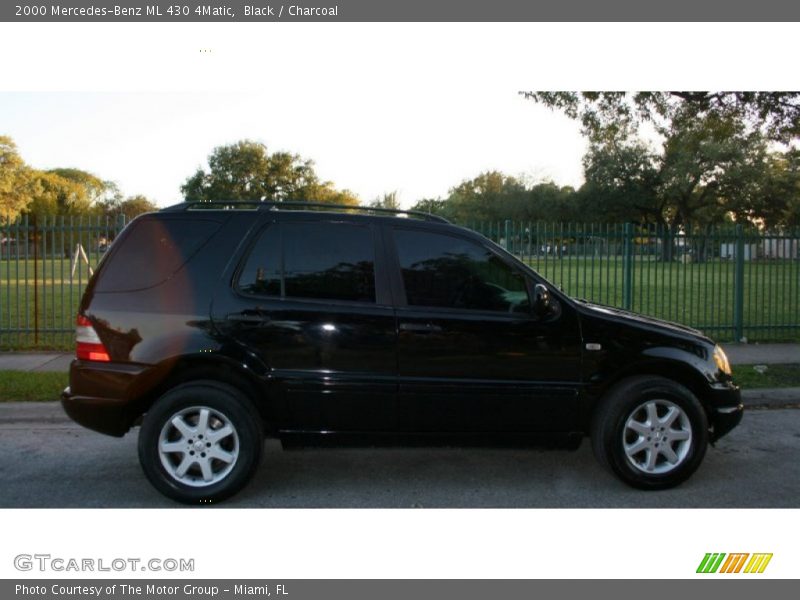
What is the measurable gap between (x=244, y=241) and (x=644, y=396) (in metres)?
2.90

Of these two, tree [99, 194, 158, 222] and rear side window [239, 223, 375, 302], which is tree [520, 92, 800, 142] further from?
tree [99, 194, 158, 222]

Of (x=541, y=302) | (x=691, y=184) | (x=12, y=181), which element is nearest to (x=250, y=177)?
(x=12, y=181)

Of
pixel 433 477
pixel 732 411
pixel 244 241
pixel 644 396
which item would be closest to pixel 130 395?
pixel 244 241

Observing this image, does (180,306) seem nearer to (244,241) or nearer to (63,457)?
(244,241)

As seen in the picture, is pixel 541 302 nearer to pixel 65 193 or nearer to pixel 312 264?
pixel 312 264

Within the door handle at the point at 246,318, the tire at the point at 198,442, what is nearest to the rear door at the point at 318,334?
the door handle at the point at 246,318

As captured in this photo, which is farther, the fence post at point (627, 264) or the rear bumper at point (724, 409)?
the fence post at point (627, 264)

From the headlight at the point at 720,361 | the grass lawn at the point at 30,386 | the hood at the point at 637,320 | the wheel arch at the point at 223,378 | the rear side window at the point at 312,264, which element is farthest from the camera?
the grass lawn at the point at 30,386

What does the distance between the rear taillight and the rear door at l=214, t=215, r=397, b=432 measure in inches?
31.6

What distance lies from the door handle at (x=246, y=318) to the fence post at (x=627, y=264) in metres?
8.05

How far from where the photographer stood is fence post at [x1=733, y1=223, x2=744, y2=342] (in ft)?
38.3

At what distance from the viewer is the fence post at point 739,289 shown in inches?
460

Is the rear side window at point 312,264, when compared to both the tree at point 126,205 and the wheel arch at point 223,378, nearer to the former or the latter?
the wheel arch at point 223,378

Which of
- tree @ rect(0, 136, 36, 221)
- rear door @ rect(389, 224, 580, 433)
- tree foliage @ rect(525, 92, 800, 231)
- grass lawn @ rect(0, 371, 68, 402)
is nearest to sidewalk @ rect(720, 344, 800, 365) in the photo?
rear door @ rect(389, 224, 580, 433)
